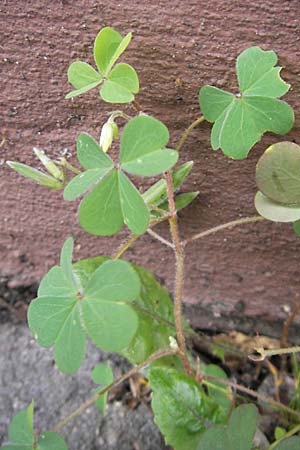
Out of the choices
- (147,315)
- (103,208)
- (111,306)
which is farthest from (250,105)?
(147,315)

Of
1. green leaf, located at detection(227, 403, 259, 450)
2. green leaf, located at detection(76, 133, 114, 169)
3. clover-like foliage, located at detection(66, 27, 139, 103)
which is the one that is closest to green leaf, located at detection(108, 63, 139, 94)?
clover-like foliage, located at detection(66, 27, 139, 103)

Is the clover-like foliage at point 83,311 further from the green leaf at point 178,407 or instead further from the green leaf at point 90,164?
the green leaf at point 178,407

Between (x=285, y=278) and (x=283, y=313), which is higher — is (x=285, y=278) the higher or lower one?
the higher one

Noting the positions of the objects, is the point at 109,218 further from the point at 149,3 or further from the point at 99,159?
the point at 149,3

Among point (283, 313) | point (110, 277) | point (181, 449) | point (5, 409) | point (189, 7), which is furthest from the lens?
point (283, 313)

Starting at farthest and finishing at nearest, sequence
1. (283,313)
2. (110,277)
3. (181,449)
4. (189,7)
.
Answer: (283,313)
(181,449)
(189,7)
(110,277)

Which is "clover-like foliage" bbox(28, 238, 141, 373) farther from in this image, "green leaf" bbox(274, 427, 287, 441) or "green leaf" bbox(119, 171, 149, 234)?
"green leaf" bbox(274, 427, 287, 441)

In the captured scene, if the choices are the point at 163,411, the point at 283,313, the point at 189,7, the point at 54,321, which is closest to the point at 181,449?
the point at 163,411
